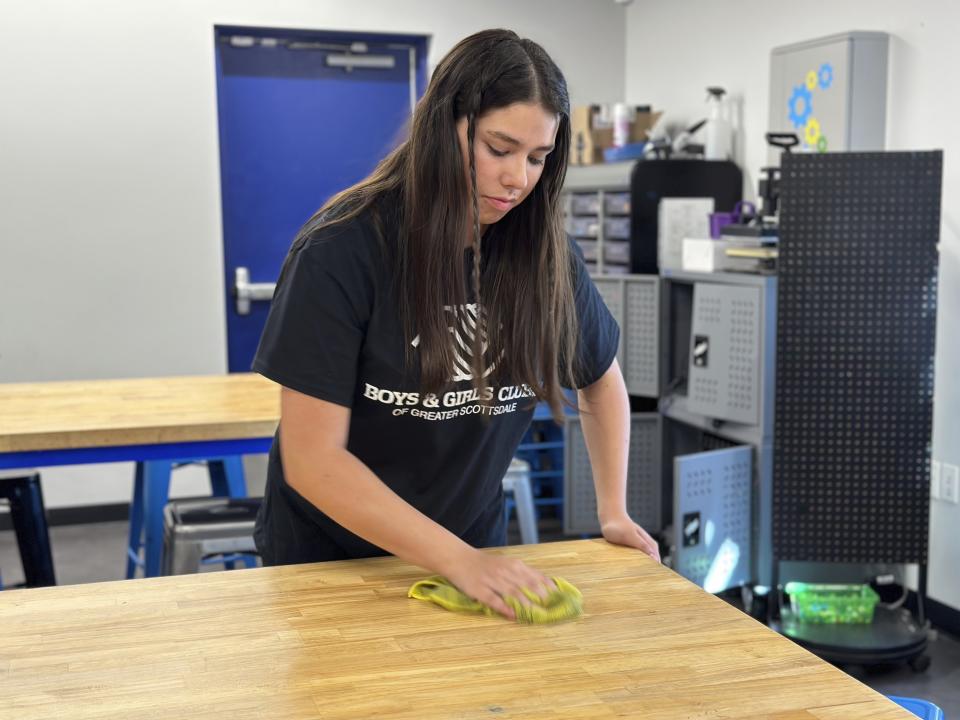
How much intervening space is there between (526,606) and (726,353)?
2661 millimetres

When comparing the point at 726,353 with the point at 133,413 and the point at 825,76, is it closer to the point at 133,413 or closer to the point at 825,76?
the point at 825,76

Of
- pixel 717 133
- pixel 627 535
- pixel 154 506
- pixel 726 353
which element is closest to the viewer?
pixel 627 535

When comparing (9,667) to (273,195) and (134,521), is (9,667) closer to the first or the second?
(134,521)

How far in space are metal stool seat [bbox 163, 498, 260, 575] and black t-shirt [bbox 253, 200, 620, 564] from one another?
1.01 m

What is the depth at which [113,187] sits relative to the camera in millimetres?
4977

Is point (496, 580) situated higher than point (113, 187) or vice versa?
point (113, 187)

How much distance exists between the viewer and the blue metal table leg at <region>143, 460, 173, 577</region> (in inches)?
129

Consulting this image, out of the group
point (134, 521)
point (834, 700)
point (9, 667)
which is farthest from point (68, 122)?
point (834, 700)

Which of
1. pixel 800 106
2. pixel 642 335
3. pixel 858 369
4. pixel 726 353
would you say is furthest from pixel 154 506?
pixel 800 106

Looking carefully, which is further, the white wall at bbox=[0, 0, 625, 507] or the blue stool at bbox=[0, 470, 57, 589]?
the white wall at bbox=[0, 0, 625, 507]

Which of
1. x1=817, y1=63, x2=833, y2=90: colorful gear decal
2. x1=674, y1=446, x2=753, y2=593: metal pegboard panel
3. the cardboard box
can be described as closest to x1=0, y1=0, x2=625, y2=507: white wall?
the cardboard box

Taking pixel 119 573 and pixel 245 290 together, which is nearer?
pixel 119 573

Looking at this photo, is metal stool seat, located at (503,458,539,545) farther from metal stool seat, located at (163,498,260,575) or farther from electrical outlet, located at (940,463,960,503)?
electrical outlet, located at (940,463,960,503)

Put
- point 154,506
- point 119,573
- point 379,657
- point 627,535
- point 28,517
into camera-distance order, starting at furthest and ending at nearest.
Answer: point 119,573 < point 154,506 < point 28,517 < point 627,535 < point 379,657
